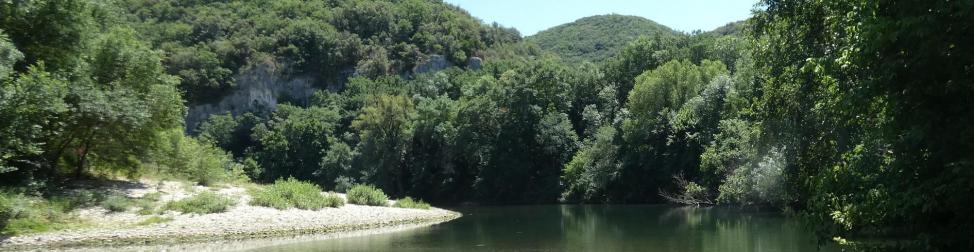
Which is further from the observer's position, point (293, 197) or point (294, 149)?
point (294, 149)

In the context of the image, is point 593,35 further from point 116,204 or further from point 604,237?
point 116,204

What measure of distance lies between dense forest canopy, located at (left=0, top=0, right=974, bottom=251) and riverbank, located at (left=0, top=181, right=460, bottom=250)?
219cm

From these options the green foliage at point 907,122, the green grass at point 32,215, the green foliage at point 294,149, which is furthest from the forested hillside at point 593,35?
the green foliage at point 907,122

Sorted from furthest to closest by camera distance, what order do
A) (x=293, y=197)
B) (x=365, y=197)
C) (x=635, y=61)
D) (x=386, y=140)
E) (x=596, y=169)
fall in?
(x=386, y=140) → (x=635, y=61) → (x=596, y=169) → (x=365, y=197) → (x=293, y=197)

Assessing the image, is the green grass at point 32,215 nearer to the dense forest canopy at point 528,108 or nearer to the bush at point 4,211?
the bush at point 4,211

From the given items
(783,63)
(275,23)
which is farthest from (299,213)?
(275,23)

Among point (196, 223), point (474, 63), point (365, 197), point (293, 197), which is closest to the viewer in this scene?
point (196, 223)

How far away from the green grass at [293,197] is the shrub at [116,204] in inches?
254

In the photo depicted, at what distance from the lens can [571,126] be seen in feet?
237

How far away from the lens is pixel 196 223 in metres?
25.8

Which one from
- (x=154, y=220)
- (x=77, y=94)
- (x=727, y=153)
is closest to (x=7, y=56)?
(x=77, y=94)

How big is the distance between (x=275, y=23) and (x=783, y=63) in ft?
387

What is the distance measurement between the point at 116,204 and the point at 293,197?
9905 millimetres

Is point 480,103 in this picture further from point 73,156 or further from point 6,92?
point 6,92
